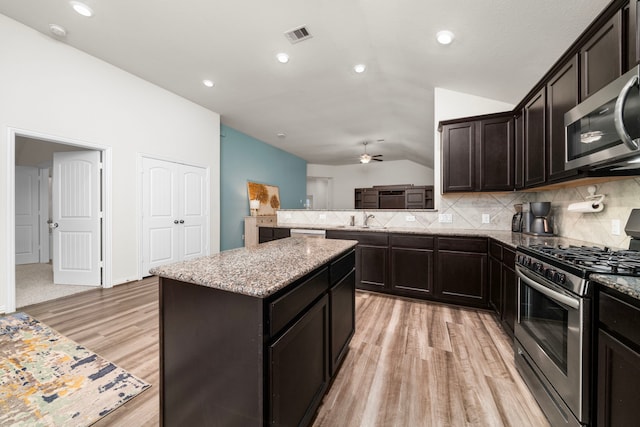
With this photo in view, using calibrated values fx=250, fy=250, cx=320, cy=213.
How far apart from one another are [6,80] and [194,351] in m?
3.88

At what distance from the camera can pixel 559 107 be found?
2.02 meters

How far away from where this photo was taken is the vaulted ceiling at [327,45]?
2.19 m

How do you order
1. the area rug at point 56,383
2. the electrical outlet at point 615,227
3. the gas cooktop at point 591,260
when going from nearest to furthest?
the gas cooktop at point 591,260
the area rug at point 56,383
the electrical outlet at point 615,227

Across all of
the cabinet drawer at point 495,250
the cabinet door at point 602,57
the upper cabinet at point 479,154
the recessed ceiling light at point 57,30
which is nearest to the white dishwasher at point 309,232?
the upper cabinet at point 479,154

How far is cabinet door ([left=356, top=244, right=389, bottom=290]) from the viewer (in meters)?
3.31

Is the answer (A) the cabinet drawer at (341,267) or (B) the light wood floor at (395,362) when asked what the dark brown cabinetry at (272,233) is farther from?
(A) the cabinet drawer at (341,267)

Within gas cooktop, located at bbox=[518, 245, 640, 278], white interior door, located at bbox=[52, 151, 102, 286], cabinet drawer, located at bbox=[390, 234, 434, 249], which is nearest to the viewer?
gas cooktop, located at bbox=[518, 245, 640, 278]

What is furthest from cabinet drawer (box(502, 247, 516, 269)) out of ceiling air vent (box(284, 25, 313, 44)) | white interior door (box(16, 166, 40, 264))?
white interior door (box(16, 166, 40, 264))

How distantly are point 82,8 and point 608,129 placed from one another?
4586 mm

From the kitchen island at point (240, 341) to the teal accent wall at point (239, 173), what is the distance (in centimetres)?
478

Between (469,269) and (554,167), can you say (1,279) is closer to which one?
(469,269)

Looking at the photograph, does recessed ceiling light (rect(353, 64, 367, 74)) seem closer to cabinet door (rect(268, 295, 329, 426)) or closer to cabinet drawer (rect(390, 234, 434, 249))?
cabinet drawer (rect(390, 234, 434, 249))

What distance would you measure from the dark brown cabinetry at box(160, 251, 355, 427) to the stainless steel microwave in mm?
1709

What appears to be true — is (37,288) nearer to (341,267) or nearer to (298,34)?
(341,267)
